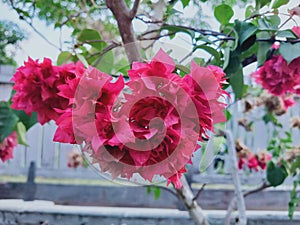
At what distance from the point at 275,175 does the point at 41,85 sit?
0.54 metres

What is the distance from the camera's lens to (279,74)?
586 millimetres

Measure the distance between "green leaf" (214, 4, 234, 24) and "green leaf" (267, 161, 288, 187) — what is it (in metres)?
0.40

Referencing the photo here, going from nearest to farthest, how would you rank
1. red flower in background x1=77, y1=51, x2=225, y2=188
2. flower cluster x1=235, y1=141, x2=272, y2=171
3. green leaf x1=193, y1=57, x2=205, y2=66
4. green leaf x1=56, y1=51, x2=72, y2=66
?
red flower in background x1=77, y1=51, x2=225, y2=188 → green leaf x1=193, y1=57, x2=205, y2=66 → green leaf x1=56, y1=51, x2=72, y2=66 → flower cluster x1=235, y1=141, x2=272, y2=171

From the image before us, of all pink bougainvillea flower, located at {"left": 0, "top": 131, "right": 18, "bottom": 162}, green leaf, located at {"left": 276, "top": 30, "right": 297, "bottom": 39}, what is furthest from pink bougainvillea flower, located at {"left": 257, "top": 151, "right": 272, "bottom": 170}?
green leaf, located at {"left": 276, "top": 30, "right": 297, "bottom": 39}

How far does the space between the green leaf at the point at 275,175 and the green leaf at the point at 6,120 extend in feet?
1.68

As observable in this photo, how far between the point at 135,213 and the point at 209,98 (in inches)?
32.3

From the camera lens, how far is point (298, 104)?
191 cm

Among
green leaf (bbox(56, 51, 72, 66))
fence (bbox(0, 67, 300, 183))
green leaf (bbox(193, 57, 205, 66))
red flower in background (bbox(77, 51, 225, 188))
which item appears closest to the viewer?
red flower in background (bbox(77, 51, 225, 188))

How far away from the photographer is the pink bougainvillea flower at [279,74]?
0.55 meters

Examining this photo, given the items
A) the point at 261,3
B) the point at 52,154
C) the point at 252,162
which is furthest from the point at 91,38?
the point at 52,154

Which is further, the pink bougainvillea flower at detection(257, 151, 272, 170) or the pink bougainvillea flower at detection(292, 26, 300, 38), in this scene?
the pink bougainvillea flower at detection(257, 151, 272, 170)

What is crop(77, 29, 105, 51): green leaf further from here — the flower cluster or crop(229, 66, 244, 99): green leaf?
the flower cluster

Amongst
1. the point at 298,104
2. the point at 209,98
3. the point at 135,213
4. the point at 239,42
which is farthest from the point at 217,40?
the point at 298,104

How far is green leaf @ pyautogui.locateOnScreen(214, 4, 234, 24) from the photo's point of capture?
1.85 feet
